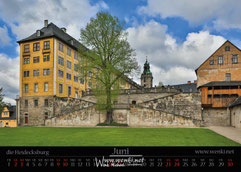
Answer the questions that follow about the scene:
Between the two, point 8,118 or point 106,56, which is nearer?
point 106,56

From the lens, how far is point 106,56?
3244 centimetres

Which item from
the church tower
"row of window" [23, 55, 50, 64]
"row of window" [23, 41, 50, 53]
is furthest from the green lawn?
the church tower

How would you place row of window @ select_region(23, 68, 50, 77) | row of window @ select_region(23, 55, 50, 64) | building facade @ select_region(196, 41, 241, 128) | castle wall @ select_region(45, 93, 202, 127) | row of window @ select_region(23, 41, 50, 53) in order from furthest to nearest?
row of window @ select_region(23, 41, 50, 53), row of window @ select_region(23, 55, 50, 64), row of window @ select_region(23, 68, 50, 77), building facade @ select_region(196, 41, 241, 128), castle wall @ select_region(45, 93, 202, 127)

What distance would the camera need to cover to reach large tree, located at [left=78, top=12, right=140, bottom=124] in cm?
3120

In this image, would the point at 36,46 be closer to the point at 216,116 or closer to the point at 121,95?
the point at 121,95

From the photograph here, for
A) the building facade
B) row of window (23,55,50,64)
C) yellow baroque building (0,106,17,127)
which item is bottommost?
yellow baroque building (0,106,17,127)

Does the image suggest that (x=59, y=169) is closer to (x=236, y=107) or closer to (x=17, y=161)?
(x=17, y=161)

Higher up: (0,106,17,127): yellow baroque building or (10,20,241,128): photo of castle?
(10,20,241,128): photo of castle

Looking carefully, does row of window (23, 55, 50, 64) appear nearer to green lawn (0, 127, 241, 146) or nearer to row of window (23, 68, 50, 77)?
row of window (23, 68, 50, 77)

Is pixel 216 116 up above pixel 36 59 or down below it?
below

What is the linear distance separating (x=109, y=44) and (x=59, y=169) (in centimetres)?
2774

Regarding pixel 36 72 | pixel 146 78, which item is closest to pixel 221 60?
pixel 36 72

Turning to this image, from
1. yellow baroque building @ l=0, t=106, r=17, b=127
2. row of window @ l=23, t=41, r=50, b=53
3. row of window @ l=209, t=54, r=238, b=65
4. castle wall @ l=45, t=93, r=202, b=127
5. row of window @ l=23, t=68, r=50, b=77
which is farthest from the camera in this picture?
yellow baroque building @ l=0, t=106, r=17, b=127

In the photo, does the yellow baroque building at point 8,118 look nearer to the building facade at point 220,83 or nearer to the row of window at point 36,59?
the row of window at point 36,59
